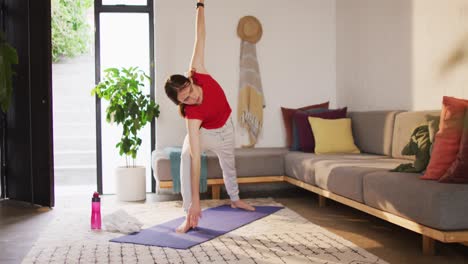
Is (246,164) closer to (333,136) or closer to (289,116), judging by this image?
(333,136)

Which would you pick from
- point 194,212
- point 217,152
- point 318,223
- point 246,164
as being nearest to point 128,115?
point 246,164

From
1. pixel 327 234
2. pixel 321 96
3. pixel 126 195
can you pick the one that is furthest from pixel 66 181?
pixel 327 234

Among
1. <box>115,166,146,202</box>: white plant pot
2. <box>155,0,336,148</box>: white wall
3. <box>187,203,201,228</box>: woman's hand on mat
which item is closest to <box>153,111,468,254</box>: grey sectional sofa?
<box>115,166,146,202</box>: white plant pot

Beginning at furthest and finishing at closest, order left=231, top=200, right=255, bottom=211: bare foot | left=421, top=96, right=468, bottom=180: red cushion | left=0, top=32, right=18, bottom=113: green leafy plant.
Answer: left=231, top=200, right=255, bottom=211: bare foot, left=0, top=32, right=18, bottom=113: green leafy plant, left=421, top=96, right=468, bottom=180: red cushion

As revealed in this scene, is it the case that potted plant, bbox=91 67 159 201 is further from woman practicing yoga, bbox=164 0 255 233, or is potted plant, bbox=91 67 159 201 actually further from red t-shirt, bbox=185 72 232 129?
red t-shirt, bbox=185 72 232 129

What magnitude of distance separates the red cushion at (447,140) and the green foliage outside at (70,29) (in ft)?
27.3

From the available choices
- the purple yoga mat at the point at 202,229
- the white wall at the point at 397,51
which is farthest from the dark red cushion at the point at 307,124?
the purple yoga mat at the point at 202,229

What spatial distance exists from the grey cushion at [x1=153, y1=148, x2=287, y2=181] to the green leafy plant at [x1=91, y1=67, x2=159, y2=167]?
1.13ft

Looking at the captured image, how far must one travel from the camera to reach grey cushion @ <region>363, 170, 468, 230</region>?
2.67 m

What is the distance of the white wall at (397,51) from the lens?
398 centimetres

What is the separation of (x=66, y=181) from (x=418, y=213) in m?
5.11

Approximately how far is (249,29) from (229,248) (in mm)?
3164

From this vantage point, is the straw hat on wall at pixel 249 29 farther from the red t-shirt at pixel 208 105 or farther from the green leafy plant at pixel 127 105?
the red t-shirt at pixel 208 105

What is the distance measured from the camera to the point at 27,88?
4.89m
